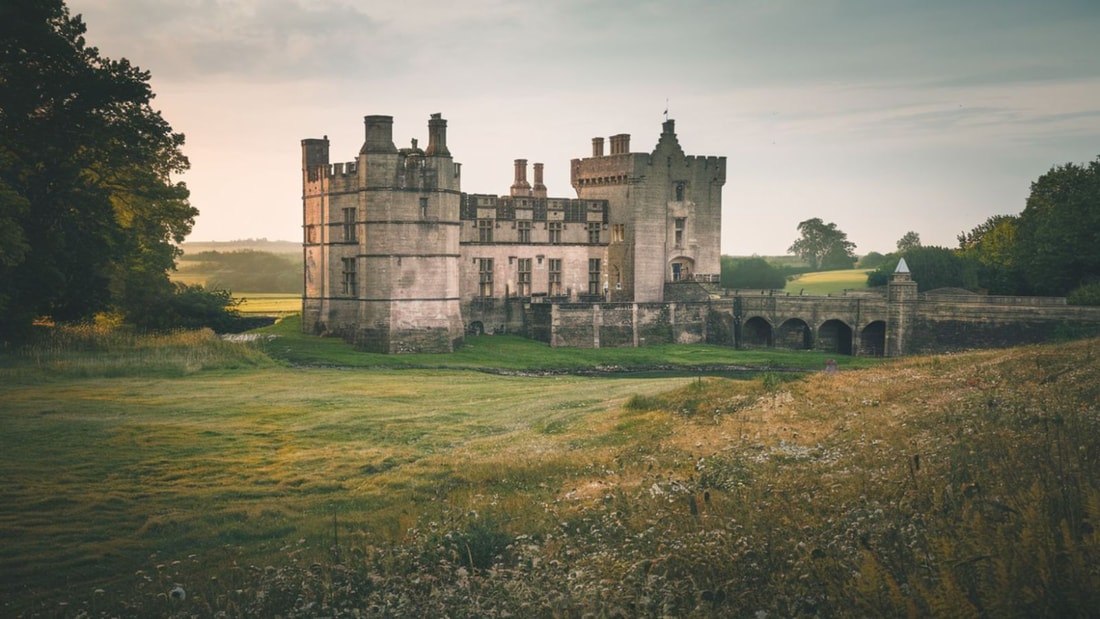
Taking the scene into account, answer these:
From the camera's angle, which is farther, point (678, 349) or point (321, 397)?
point (678, 349)

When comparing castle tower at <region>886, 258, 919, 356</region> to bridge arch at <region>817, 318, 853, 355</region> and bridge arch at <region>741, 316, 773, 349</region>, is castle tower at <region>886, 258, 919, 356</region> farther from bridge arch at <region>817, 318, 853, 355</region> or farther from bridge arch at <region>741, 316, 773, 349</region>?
bridge arch at <region>741, 316, 773, 349</region>

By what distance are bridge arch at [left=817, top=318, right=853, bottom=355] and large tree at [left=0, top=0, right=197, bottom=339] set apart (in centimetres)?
→ 4236

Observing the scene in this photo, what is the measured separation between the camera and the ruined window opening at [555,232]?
64750 mm

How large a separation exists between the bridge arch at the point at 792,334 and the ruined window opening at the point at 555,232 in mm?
16671

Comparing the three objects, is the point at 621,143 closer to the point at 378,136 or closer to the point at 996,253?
the point at 378,136

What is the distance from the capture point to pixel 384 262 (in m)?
50.8

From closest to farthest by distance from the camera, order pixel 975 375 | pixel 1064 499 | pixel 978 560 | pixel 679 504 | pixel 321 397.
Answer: pixel 978 560, pixel 1064 499, pixel 679 504, pixel 975 375, pixel 321 397

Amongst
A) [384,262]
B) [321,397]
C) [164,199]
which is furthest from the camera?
[384,262]

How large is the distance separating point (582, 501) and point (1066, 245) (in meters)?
51.7

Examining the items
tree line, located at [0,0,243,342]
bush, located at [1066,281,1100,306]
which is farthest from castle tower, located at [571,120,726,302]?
tree line, located at [0,0,243,342]

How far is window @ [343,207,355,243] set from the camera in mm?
53844

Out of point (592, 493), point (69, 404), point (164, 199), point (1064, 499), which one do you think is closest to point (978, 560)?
point (1064, 499)

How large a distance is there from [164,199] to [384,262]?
12329 millimetres

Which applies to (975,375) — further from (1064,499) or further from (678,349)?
(678,349)
